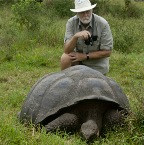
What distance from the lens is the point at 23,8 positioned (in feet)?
30.8

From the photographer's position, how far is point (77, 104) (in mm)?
3639

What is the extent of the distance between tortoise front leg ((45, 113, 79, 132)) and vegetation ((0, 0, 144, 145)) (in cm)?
8

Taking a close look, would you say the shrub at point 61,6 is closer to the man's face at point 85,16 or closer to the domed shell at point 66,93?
the man's face at point 85,16

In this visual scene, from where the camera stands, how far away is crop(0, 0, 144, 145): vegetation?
339 cm

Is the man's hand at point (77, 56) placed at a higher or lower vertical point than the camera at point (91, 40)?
lower

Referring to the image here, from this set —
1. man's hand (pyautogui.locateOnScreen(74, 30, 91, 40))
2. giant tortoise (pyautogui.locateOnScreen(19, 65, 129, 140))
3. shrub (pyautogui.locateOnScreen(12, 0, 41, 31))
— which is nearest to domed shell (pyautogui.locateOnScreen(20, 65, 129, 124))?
giant tortoise (pyautogui.locateOnScreen(19, 65, 129, 140))

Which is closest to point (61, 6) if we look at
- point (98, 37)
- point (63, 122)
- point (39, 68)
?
point (39, 68)

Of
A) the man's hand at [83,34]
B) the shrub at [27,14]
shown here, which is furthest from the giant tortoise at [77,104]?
the shrub at [27,14]

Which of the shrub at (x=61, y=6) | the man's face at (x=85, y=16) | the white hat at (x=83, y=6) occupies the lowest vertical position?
the shrub at (x=61, y=6)

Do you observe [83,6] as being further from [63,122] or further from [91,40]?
[63,122]

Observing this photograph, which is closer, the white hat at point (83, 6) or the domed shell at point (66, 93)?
the domed shell at point (66, 93)

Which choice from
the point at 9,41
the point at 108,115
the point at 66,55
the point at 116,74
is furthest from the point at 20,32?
the point at 108,115

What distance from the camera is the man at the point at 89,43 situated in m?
5.16

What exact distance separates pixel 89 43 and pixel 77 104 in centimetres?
167
